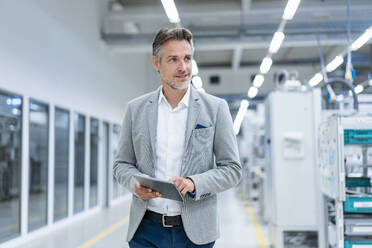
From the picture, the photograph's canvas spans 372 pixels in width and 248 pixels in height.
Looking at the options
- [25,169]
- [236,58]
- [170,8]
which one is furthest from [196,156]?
[236,58]

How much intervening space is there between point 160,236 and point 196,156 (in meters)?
0.31

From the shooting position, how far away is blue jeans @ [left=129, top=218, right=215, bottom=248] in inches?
59.6

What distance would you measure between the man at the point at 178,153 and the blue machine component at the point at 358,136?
211 centimetres

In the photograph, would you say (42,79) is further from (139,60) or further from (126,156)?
(139,60)

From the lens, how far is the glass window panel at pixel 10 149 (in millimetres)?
5793

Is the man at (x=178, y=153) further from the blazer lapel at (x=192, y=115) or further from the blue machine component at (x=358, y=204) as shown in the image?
the blue machine component at (x=358, y=204)

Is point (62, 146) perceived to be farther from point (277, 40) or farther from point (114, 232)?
point (277, 40)

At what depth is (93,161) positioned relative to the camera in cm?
987

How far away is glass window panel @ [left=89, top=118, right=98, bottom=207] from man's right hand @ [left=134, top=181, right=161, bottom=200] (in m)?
8.29

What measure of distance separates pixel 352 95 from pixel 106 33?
23.6 ft

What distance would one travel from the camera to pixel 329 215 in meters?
4.23

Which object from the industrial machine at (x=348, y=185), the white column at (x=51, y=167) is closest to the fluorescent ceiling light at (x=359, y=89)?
the industrial machine at (x=348, y=185)

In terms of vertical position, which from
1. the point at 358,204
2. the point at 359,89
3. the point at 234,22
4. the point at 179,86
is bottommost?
the point at 358,204

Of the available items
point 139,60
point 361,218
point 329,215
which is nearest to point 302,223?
point 329,215
